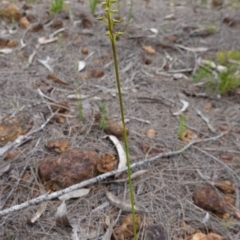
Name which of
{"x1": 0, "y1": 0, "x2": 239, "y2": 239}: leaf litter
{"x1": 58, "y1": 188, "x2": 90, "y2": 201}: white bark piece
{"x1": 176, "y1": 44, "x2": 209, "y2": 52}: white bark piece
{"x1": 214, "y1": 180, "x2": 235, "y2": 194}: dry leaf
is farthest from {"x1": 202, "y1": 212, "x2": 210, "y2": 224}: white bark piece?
{"x1": 176, "y1": 44, "x2": 209, "y2": 52}: white bark piece

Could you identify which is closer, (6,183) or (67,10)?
(6,183)

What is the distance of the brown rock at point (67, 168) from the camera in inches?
49.9

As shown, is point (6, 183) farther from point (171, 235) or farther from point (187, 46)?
point (187, 46)

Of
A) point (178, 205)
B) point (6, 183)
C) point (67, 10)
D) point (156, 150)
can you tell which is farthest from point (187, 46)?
point (6, 183)

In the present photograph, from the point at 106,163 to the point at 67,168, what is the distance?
0.58 feet

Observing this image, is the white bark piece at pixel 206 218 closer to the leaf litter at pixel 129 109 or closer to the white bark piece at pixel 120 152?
the leaf litter at pixel 129 109

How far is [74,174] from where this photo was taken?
1.27 meters

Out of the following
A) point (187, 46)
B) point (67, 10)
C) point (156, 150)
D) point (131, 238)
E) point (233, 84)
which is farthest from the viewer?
point (67, 10)

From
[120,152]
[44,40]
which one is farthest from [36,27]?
[120,152]

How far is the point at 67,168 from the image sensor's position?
50.3 inches

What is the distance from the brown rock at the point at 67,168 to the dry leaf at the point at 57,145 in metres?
0.11

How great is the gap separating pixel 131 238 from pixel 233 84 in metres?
1.34

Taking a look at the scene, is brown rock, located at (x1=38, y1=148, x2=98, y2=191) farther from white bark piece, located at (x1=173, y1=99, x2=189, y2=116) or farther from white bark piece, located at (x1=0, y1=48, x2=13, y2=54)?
white bark piece, located at (x1=0, y1=48, x2=13, y2=54)

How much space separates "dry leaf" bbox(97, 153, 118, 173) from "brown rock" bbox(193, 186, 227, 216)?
0.36m
